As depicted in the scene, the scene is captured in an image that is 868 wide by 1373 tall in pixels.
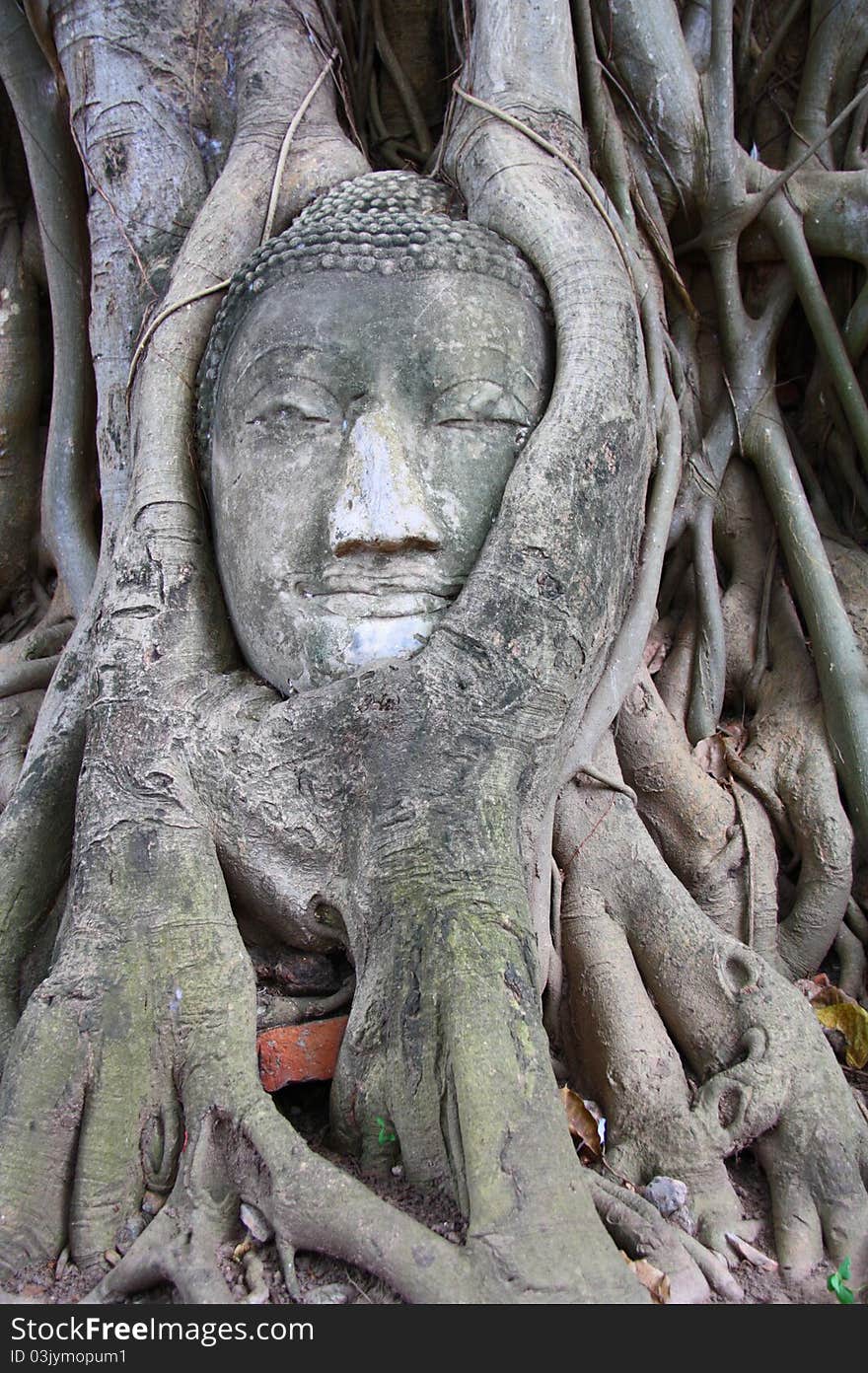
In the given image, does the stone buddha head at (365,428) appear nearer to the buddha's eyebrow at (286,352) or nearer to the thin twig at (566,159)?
the buddha's eyebrow at (286,352)

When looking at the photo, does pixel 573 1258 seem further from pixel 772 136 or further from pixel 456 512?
pixel 772 136

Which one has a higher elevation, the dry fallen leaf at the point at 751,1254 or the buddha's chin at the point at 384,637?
the buddha's chin at the point at 384,637

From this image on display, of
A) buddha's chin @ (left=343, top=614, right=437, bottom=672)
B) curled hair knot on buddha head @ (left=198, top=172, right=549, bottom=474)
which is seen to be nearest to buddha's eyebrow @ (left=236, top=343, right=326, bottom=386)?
curled hair knot on buddha head @ (left=198, top=172, right=549, bottom=474)

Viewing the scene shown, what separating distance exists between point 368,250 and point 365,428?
42 centimetres

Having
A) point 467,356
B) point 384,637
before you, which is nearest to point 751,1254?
point 384,637

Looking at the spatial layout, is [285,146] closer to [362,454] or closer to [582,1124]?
[362,454]

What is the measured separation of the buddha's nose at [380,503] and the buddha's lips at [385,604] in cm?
8

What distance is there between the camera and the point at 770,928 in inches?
94.0

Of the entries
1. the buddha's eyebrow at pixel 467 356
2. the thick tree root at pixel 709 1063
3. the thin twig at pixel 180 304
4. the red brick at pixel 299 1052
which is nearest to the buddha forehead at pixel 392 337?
the buddha's eyebrow at pixel 467 356

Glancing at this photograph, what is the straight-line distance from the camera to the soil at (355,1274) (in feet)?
4.42

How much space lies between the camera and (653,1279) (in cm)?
142

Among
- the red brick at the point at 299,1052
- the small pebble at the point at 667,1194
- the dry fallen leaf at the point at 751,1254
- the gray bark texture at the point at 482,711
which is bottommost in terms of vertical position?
the dry fallen leaf at the point at 751,1254

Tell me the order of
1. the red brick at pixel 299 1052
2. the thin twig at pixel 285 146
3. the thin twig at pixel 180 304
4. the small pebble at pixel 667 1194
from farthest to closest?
the thin twig at pixel 285 146 → the thin twig at pixel 180 304 → the red brick at pixel 299 1052 → the small pebble at pixel 667 1194

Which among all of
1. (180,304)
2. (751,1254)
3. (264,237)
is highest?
(264,237)
